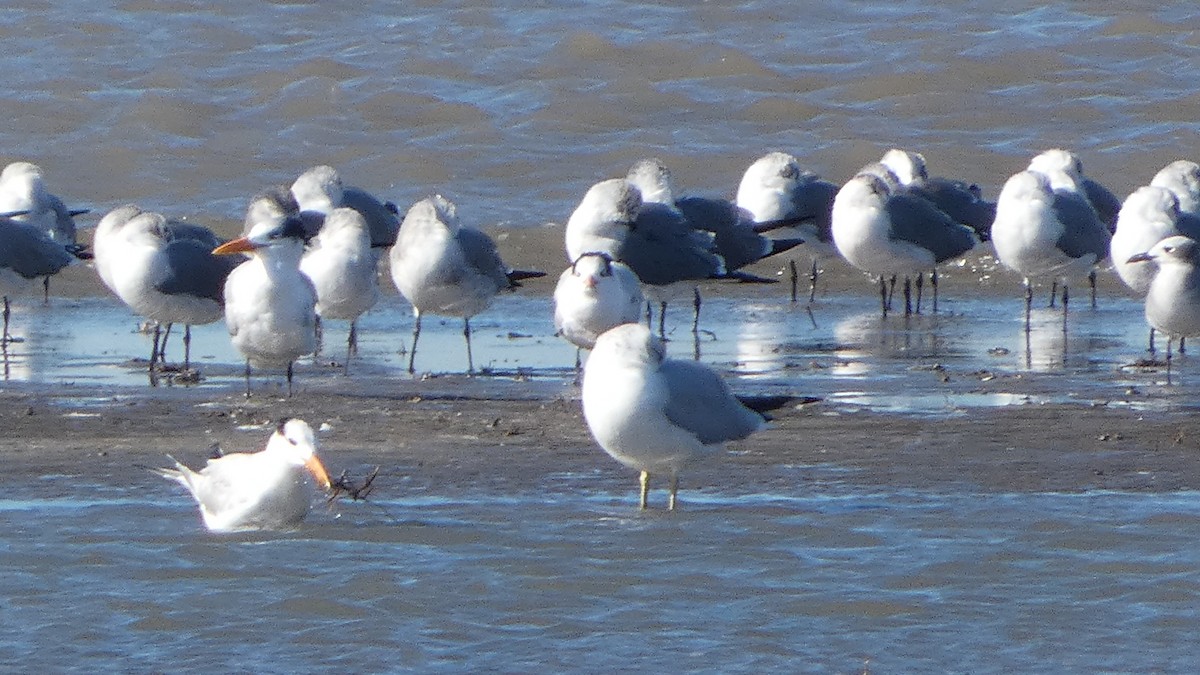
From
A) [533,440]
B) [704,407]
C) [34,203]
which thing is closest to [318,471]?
[704,407]

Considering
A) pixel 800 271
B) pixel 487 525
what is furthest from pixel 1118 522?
pixel 800 271

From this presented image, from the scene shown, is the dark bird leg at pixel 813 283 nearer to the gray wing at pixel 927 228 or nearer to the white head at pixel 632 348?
the gray wing at pixel 927 228

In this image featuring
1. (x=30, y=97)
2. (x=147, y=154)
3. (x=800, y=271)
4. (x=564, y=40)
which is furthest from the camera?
(x=564, y=40)

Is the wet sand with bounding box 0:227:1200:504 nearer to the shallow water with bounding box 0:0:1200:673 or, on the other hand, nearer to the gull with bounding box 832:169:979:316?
the shallow water with bounding box 0:0:1200:673

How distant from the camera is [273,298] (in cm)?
970

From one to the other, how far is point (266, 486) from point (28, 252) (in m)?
6.25

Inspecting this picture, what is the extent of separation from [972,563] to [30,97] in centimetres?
1611

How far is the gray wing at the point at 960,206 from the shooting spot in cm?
1484

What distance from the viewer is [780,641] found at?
5.99m

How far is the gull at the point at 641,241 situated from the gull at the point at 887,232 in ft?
4.72

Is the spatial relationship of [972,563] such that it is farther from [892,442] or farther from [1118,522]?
[892,442]

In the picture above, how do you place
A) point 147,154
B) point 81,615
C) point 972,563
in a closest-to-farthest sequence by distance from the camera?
1. point 81,615
2. point 972,563
3. point 147,154

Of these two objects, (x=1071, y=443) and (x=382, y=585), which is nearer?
(x=382, y=585)

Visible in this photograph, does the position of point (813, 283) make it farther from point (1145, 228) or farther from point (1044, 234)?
point (1145, 228)
